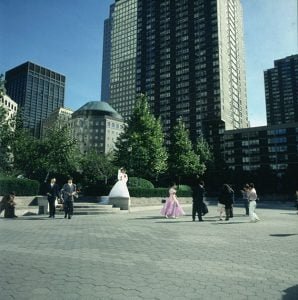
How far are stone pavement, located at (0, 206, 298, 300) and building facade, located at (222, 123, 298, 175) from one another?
97261 millimetres

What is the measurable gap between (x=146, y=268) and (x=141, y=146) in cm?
3089

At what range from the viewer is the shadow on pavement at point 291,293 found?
433 centimetres

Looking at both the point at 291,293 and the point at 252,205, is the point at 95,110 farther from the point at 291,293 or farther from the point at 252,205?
the point at 291,293

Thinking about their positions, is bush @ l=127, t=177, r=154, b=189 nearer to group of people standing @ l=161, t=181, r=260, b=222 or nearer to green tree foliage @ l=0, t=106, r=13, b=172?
green tree foliage @ l=0, t=106, r=13, b=172

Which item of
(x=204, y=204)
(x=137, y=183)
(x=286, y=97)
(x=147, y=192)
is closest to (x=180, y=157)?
(x=137, y=183)

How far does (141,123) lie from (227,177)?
150 ft

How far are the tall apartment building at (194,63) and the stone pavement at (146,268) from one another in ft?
368

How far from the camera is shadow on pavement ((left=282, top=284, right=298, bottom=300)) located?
4328 mm

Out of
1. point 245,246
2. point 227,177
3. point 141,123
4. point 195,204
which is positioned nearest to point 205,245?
point 245,246

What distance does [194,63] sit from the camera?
431ft

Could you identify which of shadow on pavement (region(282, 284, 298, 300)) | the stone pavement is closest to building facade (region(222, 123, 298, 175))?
the stone pavement

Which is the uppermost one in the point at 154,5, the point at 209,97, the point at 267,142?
the point at 154,5

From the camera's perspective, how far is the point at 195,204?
1603 cm

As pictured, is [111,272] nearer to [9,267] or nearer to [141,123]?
[9,267]
